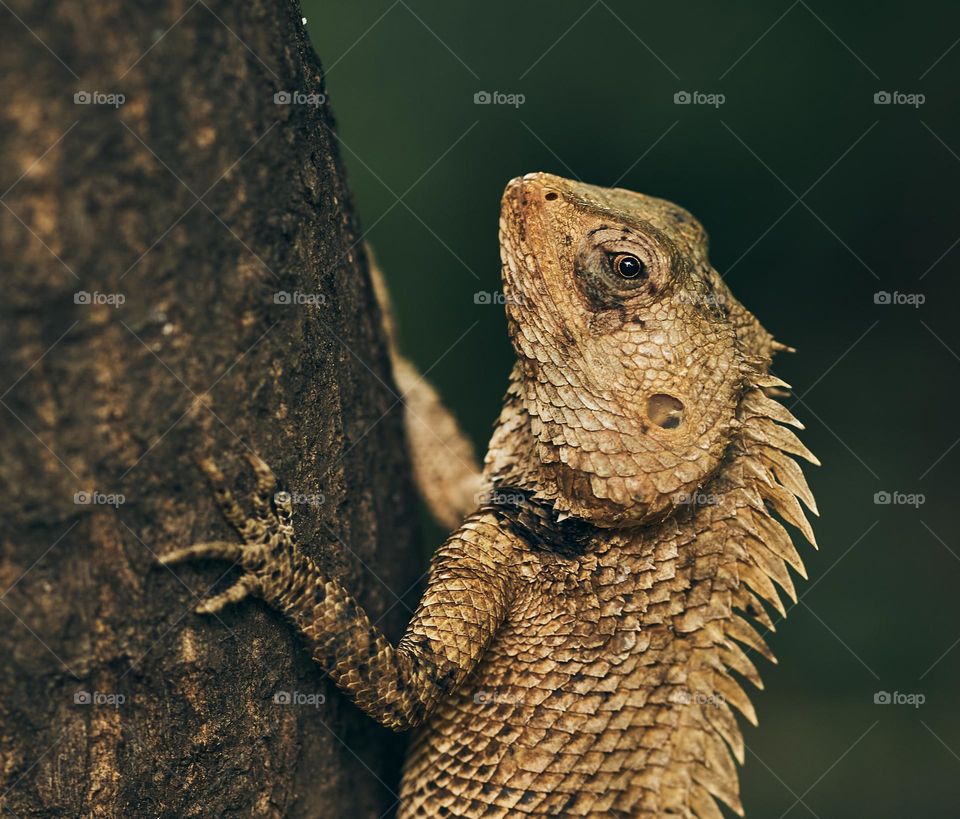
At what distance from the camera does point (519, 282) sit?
3006 mm

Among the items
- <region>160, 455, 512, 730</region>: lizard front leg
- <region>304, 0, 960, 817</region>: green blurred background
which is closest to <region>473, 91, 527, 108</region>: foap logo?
<region>304, 0, 960, 817</region>: green blurred background

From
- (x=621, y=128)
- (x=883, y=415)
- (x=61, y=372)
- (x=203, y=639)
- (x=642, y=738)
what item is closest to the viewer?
(x=61, y=372)

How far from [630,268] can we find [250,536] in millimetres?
1543

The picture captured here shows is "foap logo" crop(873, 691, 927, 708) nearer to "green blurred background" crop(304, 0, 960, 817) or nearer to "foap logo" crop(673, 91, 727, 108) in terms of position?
"green blurred background" crop(304, 0, 960, 817)

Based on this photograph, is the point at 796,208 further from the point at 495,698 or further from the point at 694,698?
the point at 495,698

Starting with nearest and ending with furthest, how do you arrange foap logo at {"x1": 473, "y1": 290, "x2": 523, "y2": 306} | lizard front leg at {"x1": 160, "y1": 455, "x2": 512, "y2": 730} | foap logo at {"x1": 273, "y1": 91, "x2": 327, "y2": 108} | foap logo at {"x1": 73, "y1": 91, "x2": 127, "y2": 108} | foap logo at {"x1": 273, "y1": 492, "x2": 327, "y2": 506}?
foap logo at {"x1": 73, "y1": 91, "x2": 127, "y2": 108} → foap logo at {"x1": 273, "y1": 91, "x2": 327, "y2": 108} → lizard front leg at {"x1": 160, "y1": 455, "x2": 512, "y2": 730} → foap logo at {"x1": 273, "y1": 492, "x2": 327, "y2": 506} → foap logo at {"x1": 473, "y1": 290, "x2": 523, "y2": 306}

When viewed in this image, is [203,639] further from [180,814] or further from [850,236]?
[850,236]

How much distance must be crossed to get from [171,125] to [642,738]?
2335 mm

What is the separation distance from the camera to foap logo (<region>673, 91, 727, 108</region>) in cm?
414

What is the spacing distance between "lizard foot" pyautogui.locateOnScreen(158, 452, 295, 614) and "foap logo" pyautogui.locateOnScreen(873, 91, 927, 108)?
3535 millimetres

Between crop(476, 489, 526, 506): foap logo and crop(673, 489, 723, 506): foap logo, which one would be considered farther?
crop(476, 489, 526, 506): foap logo

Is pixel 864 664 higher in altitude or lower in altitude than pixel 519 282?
higher

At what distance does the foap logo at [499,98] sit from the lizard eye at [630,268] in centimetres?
169

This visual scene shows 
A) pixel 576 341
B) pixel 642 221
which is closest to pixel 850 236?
pixel 642 221
